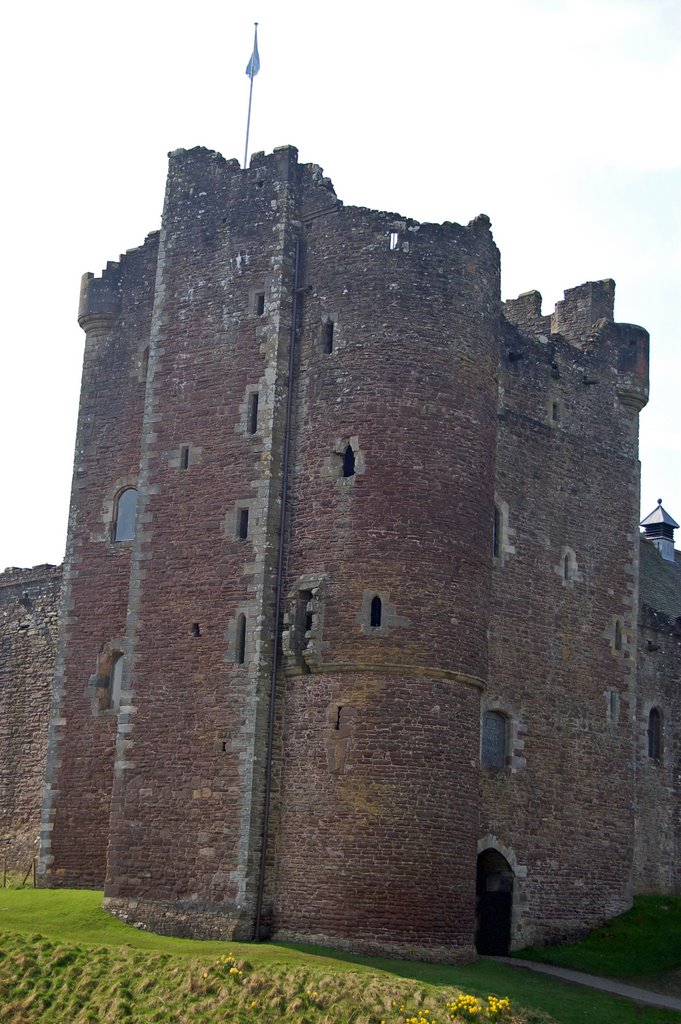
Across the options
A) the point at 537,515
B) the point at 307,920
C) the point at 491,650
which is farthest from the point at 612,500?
the point at 307,920

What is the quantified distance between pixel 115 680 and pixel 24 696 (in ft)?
23.9

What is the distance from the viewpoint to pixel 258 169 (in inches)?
1209

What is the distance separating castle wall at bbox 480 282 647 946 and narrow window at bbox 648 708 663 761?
99.3 inches

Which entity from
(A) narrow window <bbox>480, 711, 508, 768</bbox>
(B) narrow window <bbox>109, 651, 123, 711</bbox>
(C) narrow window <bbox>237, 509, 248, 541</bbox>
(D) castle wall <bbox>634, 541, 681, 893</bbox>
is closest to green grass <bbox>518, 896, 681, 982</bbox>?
(D) castle wall <bbox>634, 541, 681, 893</bbox>

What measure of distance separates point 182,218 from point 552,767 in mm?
14494

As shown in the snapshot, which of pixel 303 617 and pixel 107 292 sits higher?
pixel 107 292

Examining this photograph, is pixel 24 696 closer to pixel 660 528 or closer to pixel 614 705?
pixel 614 705

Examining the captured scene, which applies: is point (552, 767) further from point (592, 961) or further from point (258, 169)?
point (258, 169)

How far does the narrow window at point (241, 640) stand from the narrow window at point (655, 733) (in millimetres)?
13494

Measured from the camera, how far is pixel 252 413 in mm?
29062

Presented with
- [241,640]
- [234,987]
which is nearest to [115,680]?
[241,640]

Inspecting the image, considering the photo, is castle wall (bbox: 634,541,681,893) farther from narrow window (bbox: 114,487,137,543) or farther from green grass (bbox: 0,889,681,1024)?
narrow window (bbox: 114,487,137,543)

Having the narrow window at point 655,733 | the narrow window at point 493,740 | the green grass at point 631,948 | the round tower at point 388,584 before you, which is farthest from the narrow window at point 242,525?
the narrow window at point 655,733

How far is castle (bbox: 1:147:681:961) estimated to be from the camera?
2630 centimetres
